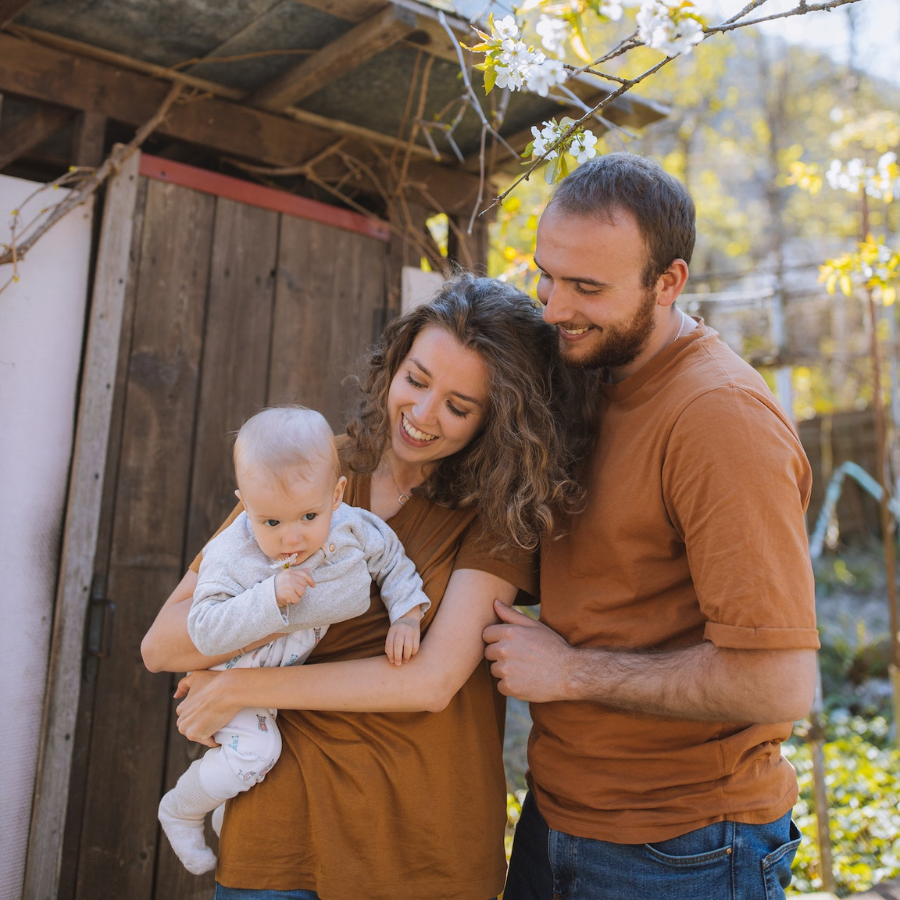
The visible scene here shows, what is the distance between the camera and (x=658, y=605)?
1.84 metres

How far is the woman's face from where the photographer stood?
2.07m

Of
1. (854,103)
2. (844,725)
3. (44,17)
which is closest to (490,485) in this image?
(44,17)

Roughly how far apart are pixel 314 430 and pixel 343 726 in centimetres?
64

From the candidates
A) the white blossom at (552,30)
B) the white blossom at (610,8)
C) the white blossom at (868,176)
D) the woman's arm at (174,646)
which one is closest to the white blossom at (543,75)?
the white blossom at (552,30)

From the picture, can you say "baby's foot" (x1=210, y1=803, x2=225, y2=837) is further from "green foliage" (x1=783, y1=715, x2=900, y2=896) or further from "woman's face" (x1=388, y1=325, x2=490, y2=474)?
"green foliage" (x1=783, y1=715, x2=900, y2=896)

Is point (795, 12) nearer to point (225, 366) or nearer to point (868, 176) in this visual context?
point (225, 366)

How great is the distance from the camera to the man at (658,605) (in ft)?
5.31

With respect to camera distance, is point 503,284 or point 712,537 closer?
point 712,537

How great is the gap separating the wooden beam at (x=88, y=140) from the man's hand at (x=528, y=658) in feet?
6.87

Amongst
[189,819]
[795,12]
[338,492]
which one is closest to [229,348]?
[338,492]

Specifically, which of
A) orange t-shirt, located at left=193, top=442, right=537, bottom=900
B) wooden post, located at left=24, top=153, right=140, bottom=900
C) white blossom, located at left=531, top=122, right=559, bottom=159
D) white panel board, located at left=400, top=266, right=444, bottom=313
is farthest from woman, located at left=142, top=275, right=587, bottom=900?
white panel board, located at left=400, top=266, right=444, bottom=313

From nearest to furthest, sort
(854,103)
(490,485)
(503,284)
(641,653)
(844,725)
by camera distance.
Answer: (641,653) → (490,485) → (503,284) → (844,725) → (854,103)

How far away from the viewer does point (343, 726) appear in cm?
187

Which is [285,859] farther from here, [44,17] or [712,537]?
[44,17]
